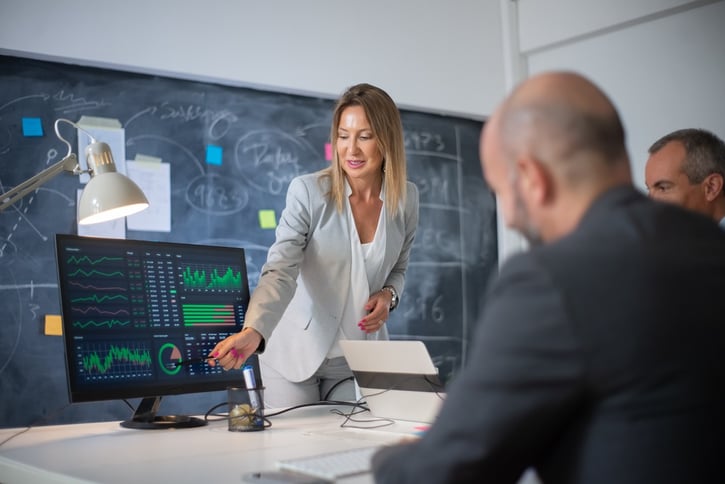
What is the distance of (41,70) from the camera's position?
325 cm

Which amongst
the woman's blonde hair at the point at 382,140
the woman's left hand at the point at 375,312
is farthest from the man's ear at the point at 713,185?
the woman's left hand at the point at 375,312

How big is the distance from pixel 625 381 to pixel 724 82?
3.73 meters

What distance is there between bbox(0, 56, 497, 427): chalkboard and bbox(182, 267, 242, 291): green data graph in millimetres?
1210

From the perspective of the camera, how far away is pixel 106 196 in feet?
6.61

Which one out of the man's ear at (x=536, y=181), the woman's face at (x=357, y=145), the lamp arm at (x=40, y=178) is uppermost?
the woman's face at (x=357, y=145)

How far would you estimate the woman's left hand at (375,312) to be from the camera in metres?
2.53

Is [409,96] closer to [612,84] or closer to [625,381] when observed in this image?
[612,84]

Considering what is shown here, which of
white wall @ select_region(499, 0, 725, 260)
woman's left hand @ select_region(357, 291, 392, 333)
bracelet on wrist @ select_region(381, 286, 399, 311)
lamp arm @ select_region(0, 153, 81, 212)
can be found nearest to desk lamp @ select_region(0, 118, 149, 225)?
lamp arm @ select_region(0, 153, 81, 212)

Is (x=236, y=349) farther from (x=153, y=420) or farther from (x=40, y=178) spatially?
(x=40, y=178)

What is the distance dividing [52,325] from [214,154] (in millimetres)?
1031

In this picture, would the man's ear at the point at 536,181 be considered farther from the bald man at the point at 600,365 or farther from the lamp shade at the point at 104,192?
the lamp shade at the point at 104,192

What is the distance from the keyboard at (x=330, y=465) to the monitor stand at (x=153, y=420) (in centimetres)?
68

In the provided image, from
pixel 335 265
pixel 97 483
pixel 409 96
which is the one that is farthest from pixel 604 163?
pixel 409 96

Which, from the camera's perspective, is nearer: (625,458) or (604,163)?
(625,458)
